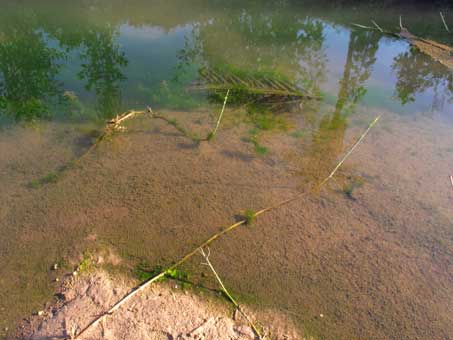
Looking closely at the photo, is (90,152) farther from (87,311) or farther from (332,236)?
(332,236)

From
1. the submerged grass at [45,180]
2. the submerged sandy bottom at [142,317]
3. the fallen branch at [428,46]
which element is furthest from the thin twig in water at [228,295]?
the fallen branch at [428,46]

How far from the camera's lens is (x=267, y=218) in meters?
2.83

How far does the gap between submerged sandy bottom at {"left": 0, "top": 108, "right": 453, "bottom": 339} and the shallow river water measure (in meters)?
0.01

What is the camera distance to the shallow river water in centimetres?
238

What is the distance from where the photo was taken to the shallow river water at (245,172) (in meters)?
2.38

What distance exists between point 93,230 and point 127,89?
7.51 feet

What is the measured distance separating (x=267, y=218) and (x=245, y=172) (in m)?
0.57

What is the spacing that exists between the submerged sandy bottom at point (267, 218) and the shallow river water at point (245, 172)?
0.5 inches

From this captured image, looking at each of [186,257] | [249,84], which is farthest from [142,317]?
[249,84]

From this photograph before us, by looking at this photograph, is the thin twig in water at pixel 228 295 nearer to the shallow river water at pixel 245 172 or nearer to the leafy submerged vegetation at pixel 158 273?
the shallow river water at pixel 245 172

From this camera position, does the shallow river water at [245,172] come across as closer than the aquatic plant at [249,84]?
Yes

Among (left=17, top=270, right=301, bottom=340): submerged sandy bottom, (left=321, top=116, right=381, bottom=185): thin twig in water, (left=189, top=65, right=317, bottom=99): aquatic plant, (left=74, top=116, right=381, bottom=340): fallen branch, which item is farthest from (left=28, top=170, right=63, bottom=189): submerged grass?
(left=321, top=116, right=381, bottom=185): thin twig in water

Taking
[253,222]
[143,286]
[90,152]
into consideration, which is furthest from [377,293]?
[90,152]

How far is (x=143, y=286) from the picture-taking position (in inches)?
88.5
